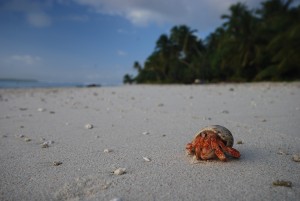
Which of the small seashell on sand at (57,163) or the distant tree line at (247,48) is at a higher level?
the distant tree line at (247,48)

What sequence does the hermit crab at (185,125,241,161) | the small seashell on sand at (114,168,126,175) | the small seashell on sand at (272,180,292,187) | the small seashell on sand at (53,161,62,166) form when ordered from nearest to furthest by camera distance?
1. the small seashell on sand at (272,180,292,187)
2. the small seashell on sand at (114,168,126,175)
3. the hermit crab at (185,125,241,161)
4. the small seashell on sand at (53,161,62,166)

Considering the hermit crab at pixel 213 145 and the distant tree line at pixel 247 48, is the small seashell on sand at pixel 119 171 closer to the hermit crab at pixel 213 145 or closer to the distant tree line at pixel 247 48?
the hermit crab at pixel 213 145

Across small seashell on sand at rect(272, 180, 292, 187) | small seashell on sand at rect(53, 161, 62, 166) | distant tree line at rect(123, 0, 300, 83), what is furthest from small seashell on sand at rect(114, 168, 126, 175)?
distant tree line at rect(123, 0, 300, 83)

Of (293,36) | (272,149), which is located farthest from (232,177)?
(293,36)

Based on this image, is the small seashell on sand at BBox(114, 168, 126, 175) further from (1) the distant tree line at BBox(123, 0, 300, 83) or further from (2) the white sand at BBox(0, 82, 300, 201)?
(1) the distant tree line at BBox(123, 0, 300, 83)

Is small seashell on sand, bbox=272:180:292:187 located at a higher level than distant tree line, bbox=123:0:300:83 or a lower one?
lower

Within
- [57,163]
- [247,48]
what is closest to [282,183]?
[57,163]

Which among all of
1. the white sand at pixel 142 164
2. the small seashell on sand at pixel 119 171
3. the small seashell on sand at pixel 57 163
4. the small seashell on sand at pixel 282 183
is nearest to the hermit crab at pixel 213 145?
the white sand at pixel 142 164
